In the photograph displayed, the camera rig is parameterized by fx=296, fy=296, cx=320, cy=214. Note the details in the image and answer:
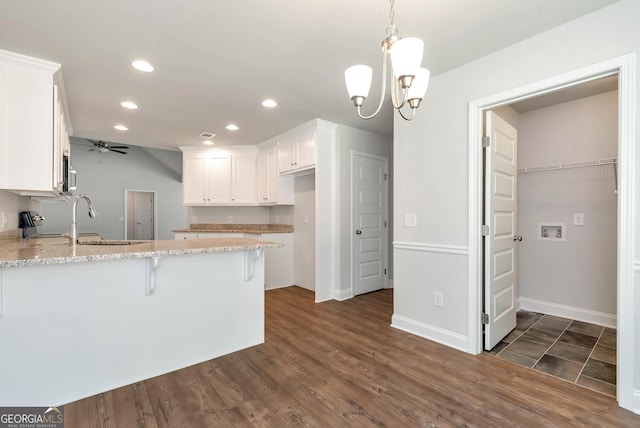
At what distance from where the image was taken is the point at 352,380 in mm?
2053

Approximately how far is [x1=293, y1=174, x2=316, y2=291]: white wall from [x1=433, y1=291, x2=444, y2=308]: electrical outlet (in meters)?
2.17

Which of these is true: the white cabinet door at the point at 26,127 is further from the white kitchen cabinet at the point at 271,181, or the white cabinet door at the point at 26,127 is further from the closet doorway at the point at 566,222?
the closet doorway at the point at 566,222

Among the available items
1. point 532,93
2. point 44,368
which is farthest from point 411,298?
point 44,368

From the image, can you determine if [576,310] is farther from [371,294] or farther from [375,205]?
[375,205]

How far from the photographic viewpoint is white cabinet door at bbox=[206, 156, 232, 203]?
538cm

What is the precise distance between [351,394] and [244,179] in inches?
164

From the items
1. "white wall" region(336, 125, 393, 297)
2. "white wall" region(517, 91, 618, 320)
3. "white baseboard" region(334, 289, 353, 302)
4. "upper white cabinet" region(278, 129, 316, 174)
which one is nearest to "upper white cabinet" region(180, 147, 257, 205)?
"upper white cabinet" region(278, 129, 316, 174)

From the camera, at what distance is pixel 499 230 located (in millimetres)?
2629

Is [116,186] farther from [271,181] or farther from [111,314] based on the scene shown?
[111,314]

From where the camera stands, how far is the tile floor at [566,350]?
6.84ft

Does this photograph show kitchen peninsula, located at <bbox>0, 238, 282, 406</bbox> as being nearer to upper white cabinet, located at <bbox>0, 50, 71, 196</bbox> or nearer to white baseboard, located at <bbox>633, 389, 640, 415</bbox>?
upper white cabinet, located at <bbox>0, 50, 71, 196</bbox>

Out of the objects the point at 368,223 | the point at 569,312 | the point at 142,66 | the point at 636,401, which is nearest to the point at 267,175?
the point at 368,223

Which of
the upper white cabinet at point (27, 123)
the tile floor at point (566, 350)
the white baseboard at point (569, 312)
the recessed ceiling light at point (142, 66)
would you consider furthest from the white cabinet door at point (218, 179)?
the white baseboard at point (569, 312)

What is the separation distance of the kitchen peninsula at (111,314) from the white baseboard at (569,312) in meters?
3.18
